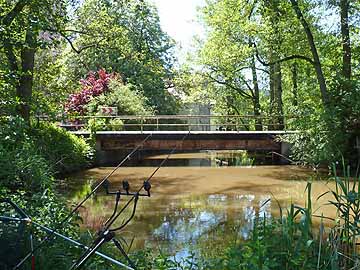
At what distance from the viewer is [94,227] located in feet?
19.8

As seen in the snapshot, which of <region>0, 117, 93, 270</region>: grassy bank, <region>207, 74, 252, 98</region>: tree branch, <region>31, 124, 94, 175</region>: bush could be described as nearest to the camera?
<region>0, 117, 93, 270</region>: grassy bank

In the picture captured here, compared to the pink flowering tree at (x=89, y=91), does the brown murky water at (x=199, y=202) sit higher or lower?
lower

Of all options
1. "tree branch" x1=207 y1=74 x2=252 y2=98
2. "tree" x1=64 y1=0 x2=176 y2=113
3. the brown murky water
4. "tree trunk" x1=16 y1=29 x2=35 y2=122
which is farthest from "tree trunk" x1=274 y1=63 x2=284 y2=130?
"tree trunk" x1=16 y1=29 x2=35 y2=122

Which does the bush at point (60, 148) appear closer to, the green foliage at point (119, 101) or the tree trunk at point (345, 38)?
the green foliage at point (119, 101)

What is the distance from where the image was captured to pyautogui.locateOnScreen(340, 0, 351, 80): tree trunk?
12.4 meters

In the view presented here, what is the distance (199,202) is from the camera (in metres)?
8.88

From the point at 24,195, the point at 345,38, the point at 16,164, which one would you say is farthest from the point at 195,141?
the point at 24,195

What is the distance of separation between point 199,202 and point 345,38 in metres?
7.13

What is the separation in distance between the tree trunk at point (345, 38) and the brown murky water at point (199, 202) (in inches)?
131

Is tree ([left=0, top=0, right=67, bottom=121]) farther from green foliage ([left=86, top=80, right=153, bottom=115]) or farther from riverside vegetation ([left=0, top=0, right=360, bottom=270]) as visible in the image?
green foliage ([left=86, top=80, right=153, bottom=115])

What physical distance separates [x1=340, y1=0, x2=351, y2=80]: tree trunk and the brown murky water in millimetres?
3335

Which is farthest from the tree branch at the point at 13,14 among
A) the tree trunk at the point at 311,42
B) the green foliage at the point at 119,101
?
the green foliage at the point at 119,101

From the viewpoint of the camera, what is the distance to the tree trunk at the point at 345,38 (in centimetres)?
1241

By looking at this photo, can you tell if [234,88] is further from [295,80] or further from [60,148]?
[60,148]
